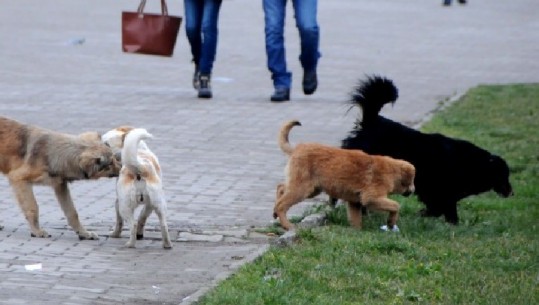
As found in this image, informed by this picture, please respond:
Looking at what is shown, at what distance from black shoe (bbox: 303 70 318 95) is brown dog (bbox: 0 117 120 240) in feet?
20.3

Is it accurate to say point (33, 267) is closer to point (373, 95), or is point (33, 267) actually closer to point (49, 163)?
point (49, 163)

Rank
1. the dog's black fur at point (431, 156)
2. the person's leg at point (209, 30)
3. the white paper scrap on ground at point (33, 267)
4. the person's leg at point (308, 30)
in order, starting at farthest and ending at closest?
the person's leg at point (209, 30) → the person's leg at point (308, 30) → the dog's black fur at point (431, 156) → the white paper scrap on ground at point (33, 267)

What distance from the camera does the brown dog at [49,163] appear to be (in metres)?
8.11

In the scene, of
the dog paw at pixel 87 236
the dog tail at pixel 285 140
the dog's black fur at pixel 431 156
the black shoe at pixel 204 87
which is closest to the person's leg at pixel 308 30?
the black shoe at pixel 204 87

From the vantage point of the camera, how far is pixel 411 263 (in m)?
7.33

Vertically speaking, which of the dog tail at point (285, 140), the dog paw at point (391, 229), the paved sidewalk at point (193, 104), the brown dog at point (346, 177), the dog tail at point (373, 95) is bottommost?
the paved sidewalk at point (193, 104)

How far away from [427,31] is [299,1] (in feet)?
34.1

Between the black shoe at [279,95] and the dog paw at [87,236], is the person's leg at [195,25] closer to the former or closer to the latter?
the black shoe at [279,95]

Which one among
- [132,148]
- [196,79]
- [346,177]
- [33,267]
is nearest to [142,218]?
[132,148]

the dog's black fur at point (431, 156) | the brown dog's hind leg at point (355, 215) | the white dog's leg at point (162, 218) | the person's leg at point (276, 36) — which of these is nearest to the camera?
the white dog's leg at point (162, 218)

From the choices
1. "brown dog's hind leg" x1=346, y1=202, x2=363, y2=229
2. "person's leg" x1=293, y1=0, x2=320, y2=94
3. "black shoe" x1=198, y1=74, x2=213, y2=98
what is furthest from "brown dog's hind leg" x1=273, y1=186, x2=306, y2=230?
"black shoe" x1=198, y1=74, x2=213, y2=98

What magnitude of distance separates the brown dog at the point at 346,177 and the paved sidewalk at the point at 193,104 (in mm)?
426

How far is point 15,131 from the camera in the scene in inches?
326

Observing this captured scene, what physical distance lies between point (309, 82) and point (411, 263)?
7.16m
